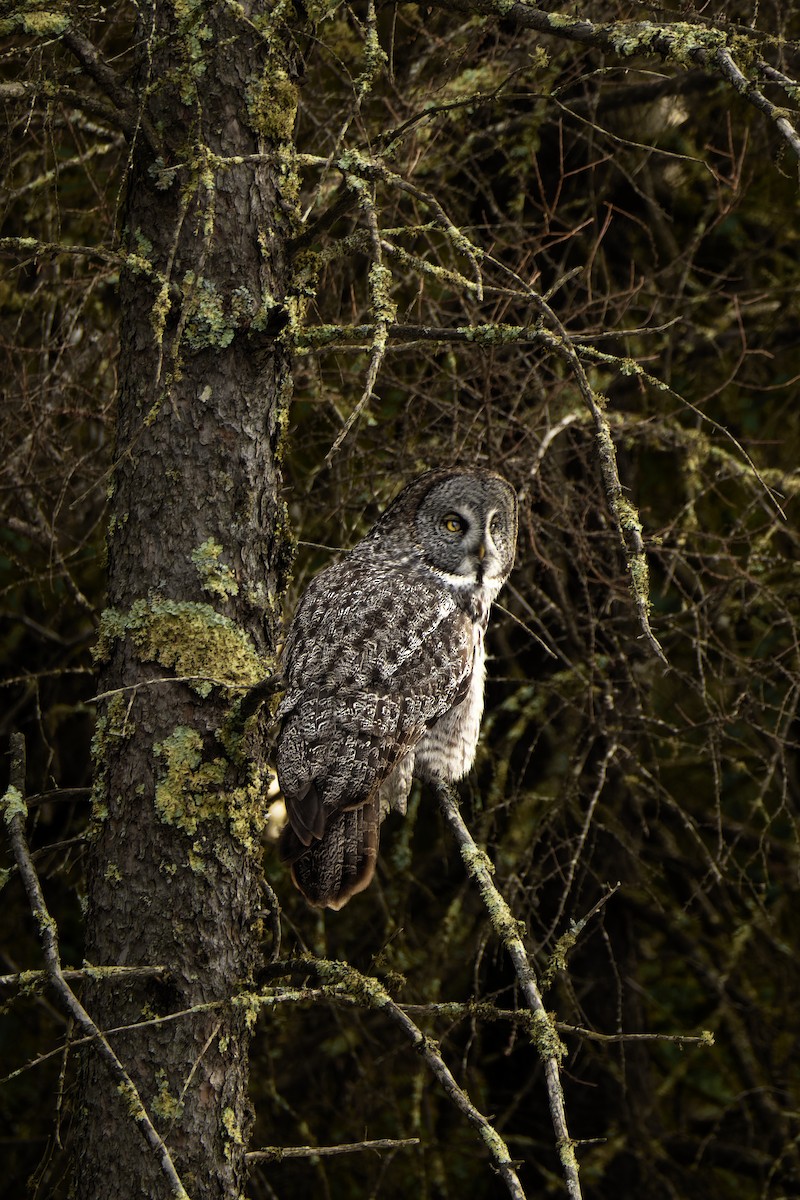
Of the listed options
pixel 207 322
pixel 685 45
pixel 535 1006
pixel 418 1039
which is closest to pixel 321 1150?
pixel 418 1039

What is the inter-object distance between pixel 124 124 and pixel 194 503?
590mm

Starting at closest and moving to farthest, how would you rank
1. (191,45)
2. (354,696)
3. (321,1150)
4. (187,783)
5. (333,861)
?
(321,1150), (187,783), (191,45), (333,861), (354,696)

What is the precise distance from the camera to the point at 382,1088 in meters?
3.61

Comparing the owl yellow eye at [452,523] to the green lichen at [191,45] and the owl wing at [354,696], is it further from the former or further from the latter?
the green lichen at [191,45]

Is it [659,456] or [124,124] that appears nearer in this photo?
[124,124]

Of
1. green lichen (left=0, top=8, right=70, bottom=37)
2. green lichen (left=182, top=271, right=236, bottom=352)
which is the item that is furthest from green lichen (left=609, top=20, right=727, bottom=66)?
green lichen (left=0, top=8, right=70, bottom=37)

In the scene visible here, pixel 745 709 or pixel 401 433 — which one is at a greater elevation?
pixel 401 433

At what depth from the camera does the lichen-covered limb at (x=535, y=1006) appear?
1.50 metres

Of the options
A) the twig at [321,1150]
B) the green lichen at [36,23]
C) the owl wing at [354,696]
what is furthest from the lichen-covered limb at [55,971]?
the green lichen at [36,23]

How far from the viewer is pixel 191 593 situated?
6.44 ft

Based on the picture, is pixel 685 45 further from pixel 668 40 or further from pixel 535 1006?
pixel 535 1006

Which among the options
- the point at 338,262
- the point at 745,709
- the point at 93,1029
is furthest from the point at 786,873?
the point at 93,1029

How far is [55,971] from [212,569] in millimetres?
679

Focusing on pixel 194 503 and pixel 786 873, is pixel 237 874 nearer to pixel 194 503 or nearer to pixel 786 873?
pixel 194 503
